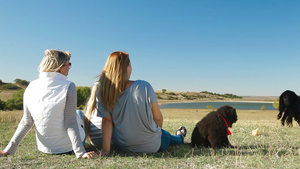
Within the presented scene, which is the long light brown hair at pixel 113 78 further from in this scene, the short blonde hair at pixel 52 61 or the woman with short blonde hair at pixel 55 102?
the short blonde hair at pixel 52 61

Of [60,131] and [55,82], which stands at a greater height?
[55,82]

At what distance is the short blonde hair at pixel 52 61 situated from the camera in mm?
3507

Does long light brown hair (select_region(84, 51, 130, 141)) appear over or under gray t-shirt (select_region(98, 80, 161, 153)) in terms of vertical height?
over

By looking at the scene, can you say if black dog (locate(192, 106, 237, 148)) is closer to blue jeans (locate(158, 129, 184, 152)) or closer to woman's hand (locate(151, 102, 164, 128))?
blue jeans (locate(158, 129, 184, 152))

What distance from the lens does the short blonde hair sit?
3507 millimetres

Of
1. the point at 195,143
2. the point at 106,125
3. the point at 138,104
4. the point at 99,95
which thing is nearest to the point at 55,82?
the point at 99,95

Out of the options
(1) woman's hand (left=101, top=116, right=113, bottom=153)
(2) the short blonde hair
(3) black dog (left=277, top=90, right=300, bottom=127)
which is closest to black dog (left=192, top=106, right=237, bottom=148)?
(1) woman's hand (left=101, top=116, right=113, bottom=153)

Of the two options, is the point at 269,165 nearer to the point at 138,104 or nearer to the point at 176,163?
the point at 176,163

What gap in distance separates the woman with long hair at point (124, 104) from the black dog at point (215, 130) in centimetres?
135

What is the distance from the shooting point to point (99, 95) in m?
3.75

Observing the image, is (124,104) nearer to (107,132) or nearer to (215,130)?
(107,132)

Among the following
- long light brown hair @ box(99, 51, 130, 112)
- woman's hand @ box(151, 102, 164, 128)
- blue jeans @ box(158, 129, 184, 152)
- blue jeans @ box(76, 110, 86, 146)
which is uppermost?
long light brown hair @ box(99, 51, 130, 112)

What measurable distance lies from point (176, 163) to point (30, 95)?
2.40 meters

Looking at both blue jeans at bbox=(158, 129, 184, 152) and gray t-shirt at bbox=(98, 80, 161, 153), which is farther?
blue jeans at bbox=(158, 129, 184, 152)
